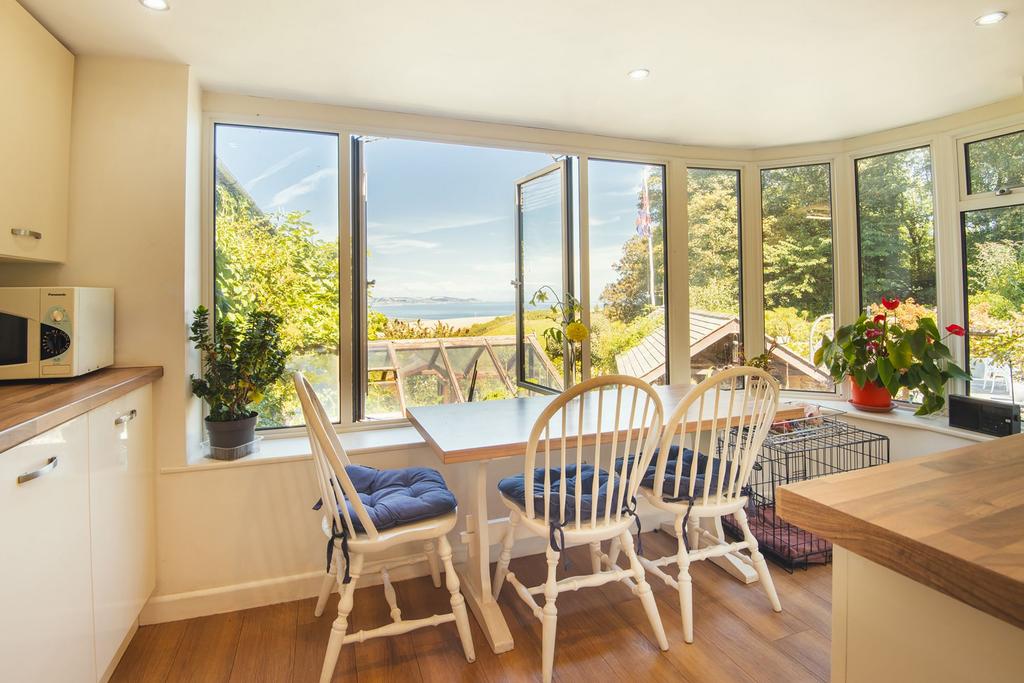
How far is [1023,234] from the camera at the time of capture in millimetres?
2727

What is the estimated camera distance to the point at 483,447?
1.80m

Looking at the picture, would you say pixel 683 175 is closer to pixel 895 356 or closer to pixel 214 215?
pixel 895 356

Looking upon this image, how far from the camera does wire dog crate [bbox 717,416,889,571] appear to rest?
2.68 m

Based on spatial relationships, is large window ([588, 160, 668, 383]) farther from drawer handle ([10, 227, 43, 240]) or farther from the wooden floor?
drawer handle ([10, 227, 43, 240])

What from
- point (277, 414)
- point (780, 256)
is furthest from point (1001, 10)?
point (277, 414)

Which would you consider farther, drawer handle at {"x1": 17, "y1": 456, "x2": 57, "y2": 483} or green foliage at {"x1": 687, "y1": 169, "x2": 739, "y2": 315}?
green foliage at {"x1": 687, "y1": 169, "x2": 739, "y2": 315}

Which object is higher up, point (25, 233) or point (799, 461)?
point (25, 233)

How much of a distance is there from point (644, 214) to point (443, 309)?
1.42 meters

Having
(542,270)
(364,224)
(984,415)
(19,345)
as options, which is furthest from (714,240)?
(19,345)

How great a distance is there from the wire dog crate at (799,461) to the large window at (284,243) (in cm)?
213

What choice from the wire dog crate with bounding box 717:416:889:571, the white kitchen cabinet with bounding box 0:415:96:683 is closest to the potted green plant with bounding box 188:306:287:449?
the white kitchen cabinet with bounding box 0:415:96:683

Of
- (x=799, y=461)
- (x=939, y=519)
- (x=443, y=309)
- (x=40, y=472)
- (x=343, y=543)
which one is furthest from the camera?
(x=799, y=461)

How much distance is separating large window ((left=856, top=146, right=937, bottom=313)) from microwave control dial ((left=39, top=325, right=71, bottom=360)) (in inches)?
157

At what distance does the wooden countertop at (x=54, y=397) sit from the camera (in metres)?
1.20
